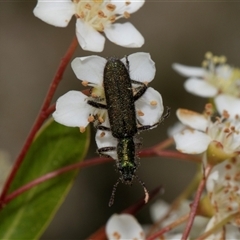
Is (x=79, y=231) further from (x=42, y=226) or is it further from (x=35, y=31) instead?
(x=42, y=226)

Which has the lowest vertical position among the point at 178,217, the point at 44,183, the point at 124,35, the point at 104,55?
the point at 104,55

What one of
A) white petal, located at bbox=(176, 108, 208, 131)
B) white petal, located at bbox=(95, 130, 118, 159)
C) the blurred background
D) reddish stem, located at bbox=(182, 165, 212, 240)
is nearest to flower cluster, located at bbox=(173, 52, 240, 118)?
white petal, located at bbox=(176, 108, 208, 131)

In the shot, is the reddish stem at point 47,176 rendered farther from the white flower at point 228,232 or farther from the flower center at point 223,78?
the flower center at point 223,78

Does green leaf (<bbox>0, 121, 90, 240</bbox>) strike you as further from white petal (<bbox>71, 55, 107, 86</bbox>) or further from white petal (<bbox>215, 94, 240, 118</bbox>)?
white petal (<bbox>215, 94, 240, 118</bbox>)

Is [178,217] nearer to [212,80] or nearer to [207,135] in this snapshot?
Answer: [207,135]

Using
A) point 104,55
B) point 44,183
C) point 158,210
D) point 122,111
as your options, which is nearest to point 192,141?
point 122,111

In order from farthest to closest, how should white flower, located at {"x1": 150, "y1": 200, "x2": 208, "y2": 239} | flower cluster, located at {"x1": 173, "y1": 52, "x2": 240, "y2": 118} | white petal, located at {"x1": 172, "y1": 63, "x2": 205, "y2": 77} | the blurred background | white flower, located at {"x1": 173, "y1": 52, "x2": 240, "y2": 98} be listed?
the blurred background, white petal, located at {"x1": 172, "y1": 63, "x2": 205, "y2": 77}, white flower, located at {"x1": 173, "y1": 52, "x2": 240, "y2": 98}, flower cluster, located at {"x1": 173, "y1": 52, "x2": 240, "y2": 118}, white flower, located at {"x1": 150, "y1": 200, "x2": 208, "y2": 239}

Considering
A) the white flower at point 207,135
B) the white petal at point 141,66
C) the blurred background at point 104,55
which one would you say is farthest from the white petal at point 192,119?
the blurred background at point 104,55
